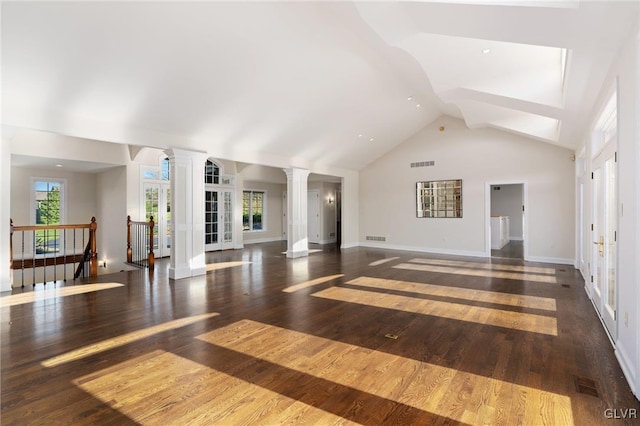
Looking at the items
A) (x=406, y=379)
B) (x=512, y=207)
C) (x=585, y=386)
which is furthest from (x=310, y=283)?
(x=512, y=207)

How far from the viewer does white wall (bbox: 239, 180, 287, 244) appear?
11586 millimetres

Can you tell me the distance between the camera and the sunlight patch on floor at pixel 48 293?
14.2ft

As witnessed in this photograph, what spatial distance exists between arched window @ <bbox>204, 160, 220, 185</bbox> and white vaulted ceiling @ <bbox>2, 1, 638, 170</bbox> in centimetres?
340

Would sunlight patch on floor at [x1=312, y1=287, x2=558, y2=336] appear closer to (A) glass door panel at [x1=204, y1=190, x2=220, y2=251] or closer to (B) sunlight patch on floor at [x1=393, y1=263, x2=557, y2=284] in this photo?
(B) sunlight patch on floor at [x1=393, y1=263, x2=557, y2=284]

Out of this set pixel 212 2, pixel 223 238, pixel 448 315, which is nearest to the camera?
pixel 212 2

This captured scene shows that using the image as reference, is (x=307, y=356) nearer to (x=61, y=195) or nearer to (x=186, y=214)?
(x=186, y=214)

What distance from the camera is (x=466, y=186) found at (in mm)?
8781

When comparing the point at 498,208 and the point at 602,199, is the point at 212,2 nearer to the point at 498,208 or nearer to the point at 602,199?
the point at 602,199

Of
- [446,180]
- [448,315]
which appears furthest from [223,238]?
[448,315]

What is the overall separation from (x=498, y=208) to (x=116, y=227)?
13238 mm

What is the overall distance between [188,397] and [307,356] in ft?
3.25

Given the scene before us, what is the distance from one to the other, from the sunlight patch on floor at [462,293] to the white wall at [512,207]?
28.7ft

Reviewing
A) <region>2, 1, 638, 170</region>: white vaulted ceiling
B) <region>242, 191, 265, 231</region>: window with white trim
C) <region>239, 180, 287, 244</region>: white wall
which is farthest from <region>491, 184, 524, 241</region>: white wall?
<region>242, 191, 265, 231</region>: window with white trim

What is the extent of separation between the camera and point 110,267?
8.34m
